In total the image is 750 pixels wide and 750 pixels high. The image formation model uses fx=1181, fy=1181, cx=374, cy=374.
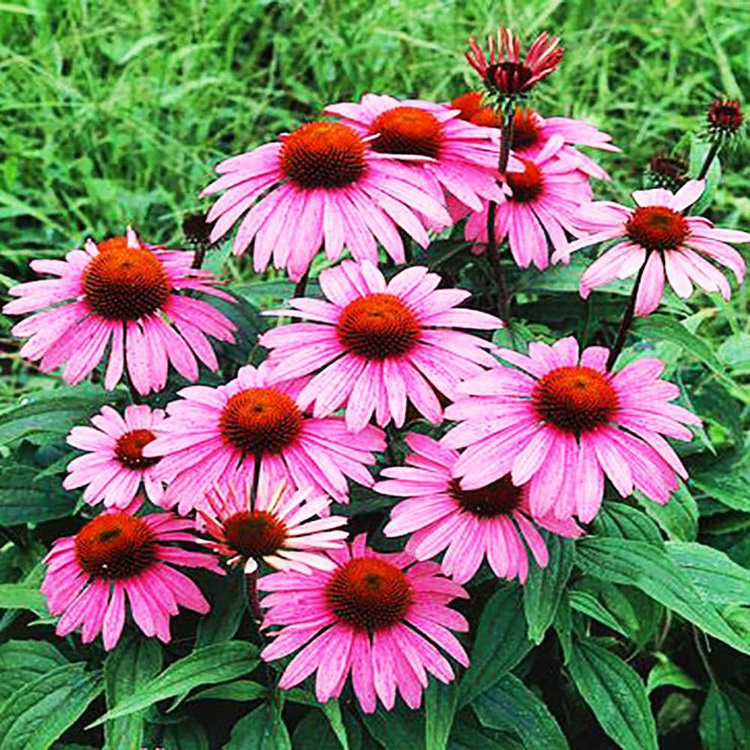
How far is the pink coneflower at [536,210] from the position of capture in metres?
1.30

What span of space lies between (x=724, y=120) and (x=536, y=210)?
A: 0.23 metres

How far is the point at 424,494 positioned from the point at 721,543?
0.69 metres

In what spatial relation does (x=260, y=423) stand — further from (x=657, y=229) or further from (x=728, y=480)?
(x=728, y=480)

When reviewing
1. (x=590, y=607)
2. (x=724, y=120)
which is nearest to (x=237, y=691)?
(x=590, y=607)

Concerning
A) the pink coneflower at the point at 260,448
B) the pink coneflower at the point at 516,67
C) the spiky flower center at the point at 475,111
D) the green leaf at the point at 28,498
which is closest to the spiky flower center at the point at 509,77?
the pink coneflower at the point at 516,67

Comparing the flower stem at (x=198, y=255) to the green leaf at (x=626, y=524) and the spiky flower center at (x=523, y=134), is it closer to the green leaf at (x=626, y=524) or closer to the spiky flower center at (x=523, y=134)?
the spiky flower center at (x=523, y=134)

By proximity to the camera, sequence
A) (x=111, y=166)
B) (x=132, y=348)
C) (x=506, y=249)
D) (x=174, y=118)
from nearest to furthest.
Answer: (x=132, y=348)
(x=506, y=249)
(x=111, y=166)
(x=174, y=118)

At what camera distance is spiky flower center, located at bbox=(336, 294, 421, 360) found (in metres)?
1.07

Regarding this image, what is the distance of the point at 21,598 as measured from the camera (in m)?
1.17

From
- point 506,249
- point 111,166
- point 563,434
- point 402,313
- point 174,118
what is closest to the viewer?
point 563,434

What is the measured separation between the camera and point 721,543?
1.58 metres

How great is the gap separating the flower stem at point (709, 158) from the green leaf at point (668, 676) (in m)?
0.63

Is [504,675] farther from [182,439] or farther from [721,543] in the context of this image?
[721,543]

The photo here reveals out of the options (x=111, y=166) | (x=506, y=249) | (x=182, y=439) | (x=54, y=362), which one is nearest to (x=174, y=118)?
(x=111, y=166)
